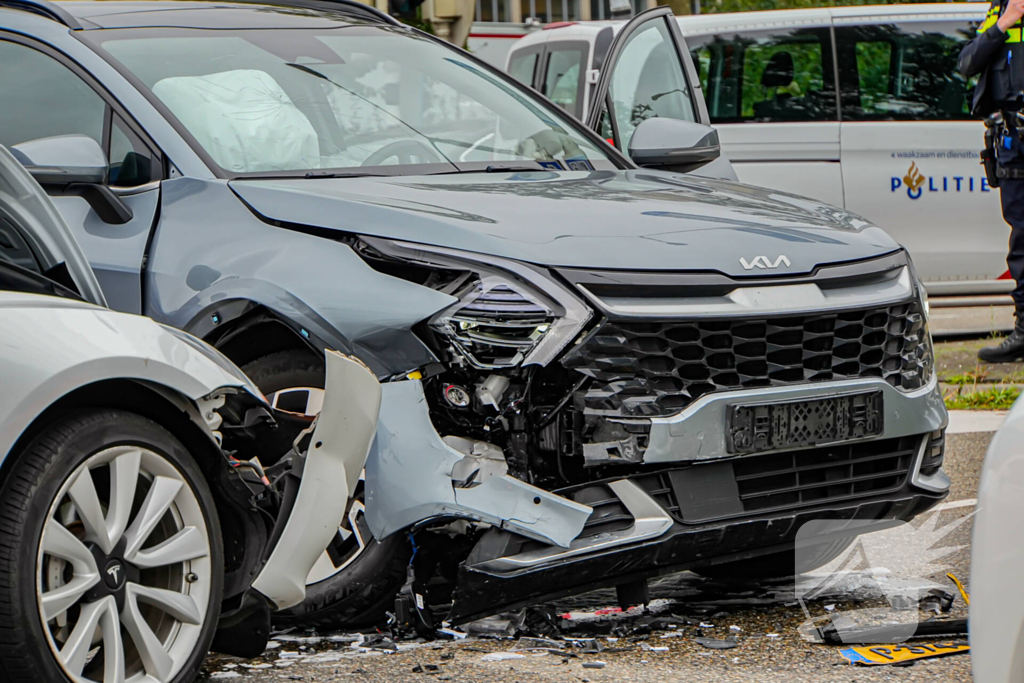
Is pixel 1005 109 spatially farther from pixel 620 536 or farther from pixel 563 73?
pixel 620 536

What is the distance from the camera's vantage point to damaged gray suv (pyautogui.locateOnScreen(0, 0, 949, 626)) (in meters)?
3.56

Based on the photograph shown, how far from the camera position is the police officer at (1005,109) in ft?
25.4

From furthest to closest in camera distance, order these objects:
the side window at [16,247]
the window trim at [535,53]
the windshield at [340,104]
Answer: the window trim at [535,53], the windshield at [340,104], the side window at [16,247]

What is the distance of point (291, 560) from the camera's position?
3350mm

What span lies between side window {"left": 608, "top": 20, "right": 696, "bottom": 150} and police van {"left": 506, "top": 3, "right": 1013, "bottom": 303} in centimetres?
222

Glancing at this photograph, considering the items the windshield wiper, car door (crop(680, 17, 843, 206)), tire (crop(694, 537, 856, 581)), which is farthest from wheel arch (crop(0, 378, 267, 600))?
car door (crop(680, 17, 843, 206))

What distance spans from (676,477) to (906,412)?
2.47ft

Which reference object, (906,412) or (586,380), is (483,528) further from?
(906,412)

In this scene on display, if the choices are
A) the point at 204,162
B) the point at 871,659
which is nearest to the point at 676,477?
the point at 871,659

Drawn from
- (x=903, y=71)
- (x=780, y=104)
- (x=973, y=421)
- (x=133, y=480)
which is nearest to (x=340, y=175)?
(x=133, y=480)

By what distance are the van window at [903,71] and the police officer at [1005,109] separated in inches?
78.0

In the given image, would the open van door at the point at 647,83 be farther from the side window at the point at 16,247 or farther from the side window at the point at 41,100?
the side window at the point at 16,247

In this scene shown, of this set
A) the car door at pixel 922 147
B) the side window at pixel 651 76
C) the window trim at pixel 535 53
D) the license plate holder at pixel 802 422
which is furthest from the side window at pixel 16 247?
the car door at pixel 922 147

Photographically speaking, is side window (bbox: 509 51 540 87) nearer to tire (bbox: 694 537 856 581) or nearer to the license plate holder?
tire (bbox: 694 537 856 581)
